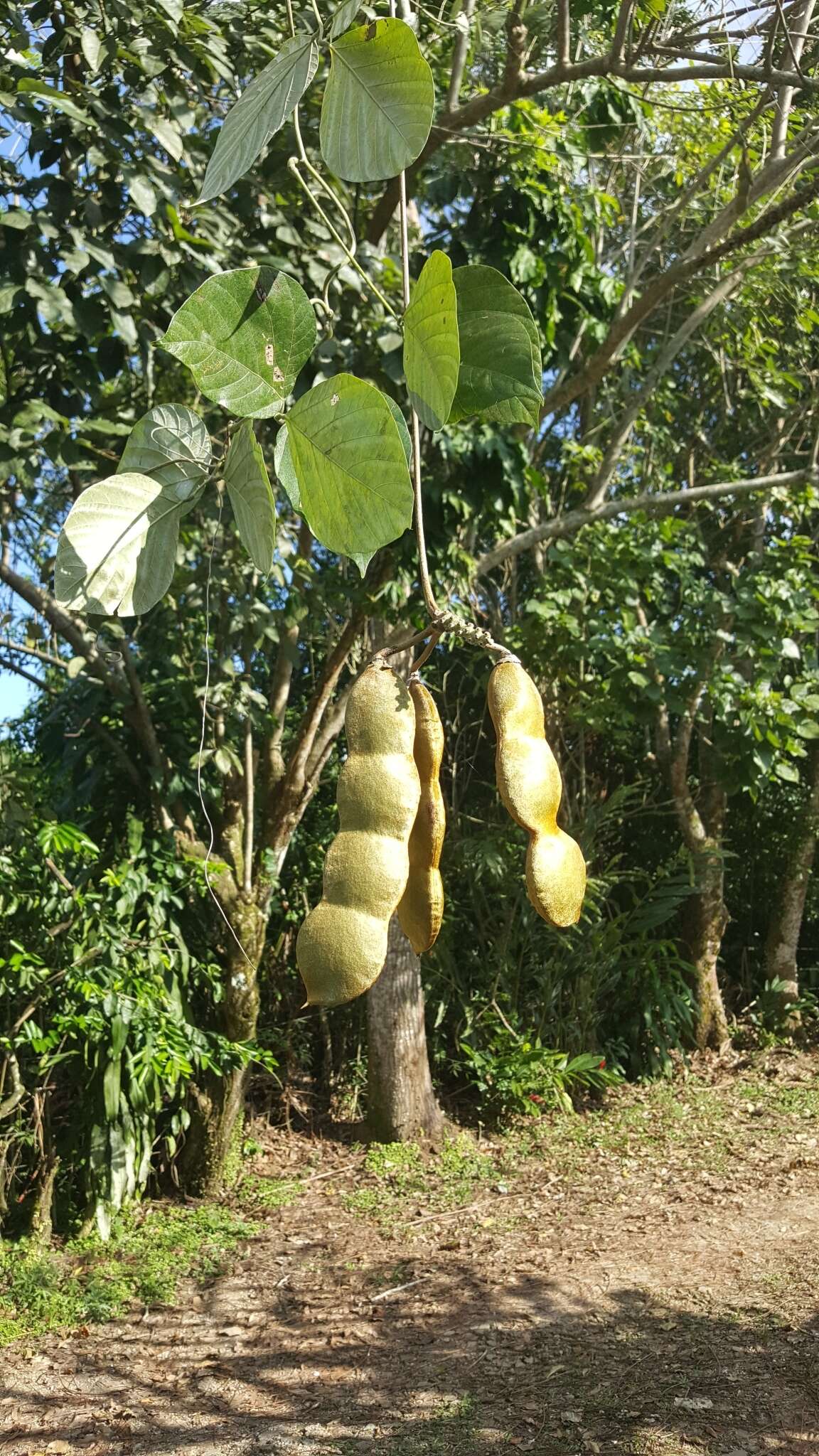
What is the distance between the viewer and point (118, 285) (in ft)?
A: 8.87

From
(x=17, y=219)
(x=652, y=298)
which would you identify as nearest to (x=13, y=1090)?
(x=17, y=219)

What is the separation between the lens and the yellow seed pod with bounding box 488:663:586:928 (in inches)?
22.2

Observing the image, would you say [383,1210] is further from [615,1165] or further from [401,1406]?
[401,1406]

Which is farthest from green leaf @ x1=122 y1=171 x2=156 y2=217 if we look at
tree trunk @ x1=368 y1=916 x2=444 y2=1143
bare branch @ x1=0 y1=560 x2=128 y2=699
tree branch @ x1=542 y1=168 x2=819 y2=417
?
tree trunk @ x1=368 y1=916 x2=444 y2=1143

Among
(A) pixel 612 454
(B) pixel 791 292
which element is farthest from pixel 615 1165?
(B) pixel 791 292

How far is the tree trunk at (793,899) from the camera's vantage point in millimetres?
6039

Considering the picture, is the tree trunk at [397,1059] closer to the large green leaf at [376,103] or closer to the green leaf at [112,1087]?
the green leaf at [112,1087]

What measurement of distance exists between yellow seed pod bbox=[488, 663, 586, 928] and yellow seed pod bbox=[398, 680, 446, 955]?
0.04m

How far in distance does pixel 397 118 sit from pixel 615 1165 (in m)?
4.71

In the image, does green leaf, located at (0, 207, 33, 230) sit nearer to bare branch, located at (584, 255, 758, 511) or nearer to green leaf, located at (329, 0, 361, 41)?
green leaf, located at (329, 0, 361, 41)

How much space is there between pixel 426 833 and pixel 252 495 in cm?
20

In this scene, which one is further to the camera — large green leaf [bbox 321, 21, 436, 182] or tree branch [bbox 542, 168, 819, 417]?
tree branch [bbox 542, 168, 819, 417]

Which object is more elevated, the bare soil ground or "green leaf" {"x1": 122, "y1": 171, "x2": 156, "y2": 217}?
"green leaf" {"x1": 122, "y1": 171, "x2": 156, "y2": 217}

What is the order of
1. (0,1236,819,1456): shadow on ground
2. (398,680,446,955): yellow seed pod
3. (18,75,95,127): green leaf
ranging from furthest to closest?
(0,1236,819,1456): shadow on ground, (18,75,95,127): green leaf, (398,680,446,955): yellow seed pod
